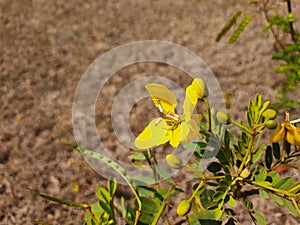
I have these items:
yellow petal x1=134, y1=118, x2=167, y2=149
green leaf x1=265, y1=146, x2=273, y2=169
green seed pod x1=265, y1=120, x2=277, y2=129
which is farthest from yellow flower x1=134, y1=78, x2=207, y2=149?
green leaf x1=265, y1=146, x2=273, y2=169

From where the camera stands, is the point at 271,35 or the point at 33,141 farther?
the point at 271,35

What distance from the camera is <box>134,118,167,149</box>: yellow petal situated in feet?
2.76

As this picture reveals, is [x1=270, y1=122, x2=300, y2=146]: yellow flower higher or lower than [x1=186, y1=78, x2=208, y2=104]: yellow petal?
lower

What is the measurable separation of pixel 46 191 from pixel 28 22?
29.0 inches

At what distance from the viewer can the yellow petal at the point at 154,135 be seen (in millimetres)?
842

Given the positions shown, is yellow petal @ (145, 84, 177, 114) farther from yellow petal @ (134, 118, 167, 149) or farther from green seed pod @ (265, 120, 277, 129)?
green seed pod @ (265, 120, 277, 129)

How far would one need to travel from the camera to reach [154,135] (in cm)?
85

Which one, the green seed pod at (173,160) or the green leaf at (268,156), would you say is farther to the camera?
the green leaf at (268,156)

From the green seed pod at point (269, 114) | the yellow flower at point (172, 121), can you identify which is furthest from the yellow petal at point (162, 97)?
the green seed pod at point (269, 114)

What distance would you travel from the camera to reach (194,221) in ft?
2.96

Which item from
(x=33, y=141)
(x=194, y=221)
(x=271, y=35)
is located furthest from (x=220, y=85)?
(x=194, y=221)

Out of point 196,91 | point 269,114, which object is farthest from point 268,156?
point 196,91

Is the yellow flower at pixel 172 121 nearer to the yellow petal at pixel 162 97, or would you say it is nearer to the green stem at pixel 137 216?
the yellow petal at pixel 162 97

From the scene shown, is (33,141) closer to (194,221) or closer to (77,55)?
(77,55)
